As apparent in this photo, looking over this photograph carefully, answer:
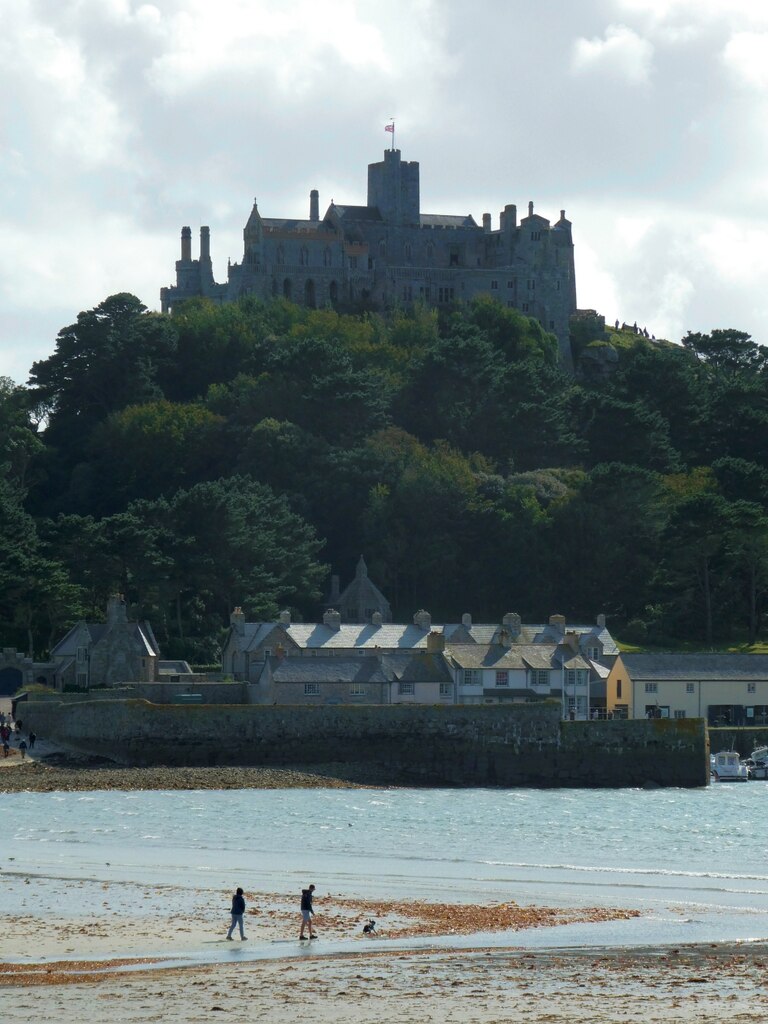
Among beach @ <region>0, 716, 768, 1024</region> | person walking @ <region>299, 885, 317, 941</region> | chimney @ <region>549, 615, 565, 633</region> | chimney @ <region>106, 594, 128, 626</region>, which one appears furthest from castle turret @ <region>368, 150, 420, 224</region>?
person walking @ <region>299, 885, 317, 941</region>

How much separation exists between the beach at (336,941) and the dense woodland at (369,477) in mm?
31104

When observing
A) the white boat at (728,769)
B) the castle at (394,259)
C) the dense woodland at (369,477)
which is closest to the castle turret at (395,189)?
the castle at (394,259)

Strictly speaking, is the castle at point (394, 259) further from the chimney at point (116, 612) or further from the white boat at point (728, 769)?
the white boat at point (728, 769)

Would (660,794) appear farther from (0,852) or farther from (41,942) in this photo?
(41,942)

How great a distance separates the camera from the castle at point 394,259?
11512 cm

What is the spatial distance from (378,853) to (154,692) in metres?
21.9

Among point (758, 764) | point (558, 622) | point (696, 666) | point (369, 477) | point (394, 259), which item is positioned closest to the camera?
point (758, 764)

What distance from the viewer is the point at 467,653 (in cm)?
6438

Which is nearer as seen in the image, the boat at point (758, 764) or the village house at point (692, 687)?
the boat at point (758, 764)

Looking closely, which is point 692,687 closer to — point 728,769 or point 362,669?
point 728,769

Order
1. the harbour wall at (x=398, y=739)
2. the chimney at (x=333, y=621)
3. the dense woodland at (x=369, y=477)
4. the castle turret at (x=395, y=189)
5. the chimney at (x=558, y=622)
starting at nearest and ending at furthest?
the harbour wall at (x=398, y=739), the chimney at (x=333, y=621), the chimney at (x=558, y=622), the dense woodland at (x=369, y=477), the castle turret at (x=395, y=189)

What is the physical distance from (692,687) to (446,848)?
94.7ft

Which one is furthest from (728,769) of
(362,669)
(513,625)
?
(362,669)

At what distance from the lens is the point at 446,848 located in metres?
41.3
